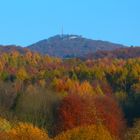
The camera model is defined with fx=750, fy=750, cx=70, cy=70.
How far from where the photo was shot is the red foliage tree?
6119cm

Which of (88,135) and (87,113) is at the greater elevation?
(88,135)

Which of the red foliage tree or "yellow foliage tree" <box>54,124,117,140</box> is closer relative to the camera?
"yellow foliage tree" <box>54,124,117,140</box>

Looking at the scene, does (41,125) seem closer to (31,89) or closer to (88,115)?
(88,115)

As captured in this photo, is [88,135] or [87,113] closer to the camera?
[88,135]

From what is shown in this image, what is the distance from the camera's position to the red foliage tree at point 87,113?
61188 millimetres

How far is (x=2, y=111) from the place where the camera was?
65062 millimetres

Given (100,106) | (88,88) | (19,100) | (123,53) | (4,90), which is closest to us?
(100,106)

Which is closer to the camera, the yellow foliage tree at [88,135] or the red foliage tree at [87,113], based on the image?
the yellow foliage tree at [88,135]

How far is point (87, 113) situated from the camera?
206 ft

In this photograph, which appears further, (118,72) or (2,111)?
(118,72)

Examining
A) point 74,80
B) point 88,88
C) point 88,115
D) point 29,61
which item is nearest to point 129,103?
point 88,115

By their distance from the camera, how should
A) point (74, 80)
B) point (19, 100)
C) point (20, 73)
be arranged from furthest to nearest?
point (20, 73) → point (74, 80) → point (19, 100)

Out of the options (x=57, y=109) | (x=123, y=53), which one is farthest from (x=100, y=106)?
(x=123, y=53)

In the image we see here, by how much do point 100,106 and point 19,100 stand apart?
29.1ft
